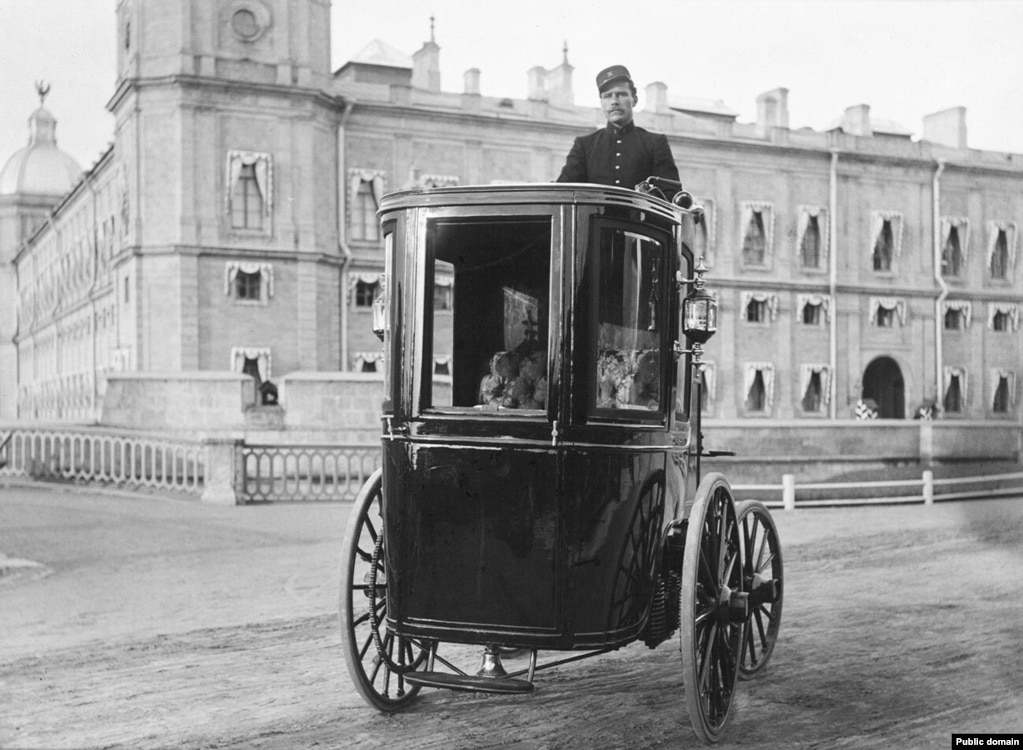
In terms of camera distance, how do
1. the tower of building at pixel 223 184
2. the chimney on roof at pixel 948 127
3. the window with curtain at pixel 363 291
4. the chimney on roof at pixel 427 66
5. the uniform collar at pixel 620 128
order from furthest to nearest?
1. the chimney on roof at pixel 948 127
2. the chimney on roof at pixel 427 66
3. the window with curtain at pixel 363 291
4. the tower of building at pixel 223 184
5. the uniform collar at pixel 620 128

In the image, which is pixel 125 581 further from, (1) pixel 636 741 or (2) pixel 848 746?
(2) pixel 848 746

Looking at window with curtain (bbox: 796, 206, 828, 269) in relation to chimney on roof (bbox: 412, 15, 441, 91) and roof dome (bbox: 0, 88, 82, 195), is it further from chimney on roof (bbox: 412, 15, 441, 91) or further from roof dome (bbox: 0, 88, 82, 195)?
roof dome (bbox: 0, 88, 82, 195)

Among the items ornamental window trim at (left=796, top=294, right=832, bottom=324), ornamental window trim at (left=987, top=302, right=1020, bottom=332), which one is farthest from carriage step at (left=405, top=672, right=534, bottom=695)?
ornamental window trim at (left=987, top=302, right=1020, bottom=332)

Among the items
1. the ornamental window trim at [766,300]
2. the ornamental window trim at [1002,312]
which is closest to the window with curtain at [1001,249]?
the ornamental window trim at [1002,312]

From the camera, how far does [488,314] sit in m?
5.60

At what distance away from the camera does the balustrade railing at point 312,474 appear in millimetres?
17328

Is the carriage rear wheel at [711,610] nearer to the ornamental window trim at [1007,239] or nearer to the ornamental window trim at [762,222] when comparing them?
the ornamental window trim at [762,222]

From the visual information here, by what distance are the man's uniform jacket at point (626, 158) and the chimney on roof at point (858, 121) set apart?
137ft

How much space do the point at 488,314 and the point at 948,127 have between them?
46.1 m

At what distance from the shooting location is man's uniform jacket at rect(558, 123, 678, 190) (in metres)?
6.04

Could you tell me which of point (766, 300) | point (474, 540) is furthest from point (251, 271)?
point (474, 540)

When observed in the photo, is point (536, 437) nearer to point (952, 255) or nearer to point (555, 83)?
point (555, 83)

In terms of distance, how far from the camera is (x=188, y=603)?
8797 millimetres

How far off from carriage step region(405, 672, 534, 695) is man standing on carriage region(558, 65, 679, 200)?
2.65 meters
